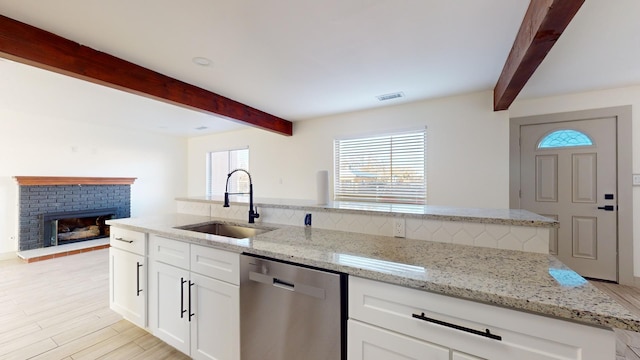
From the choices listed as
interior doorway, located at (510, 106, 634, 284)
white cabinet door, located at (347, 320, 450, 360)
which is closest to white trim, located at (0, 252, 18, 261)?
white cabinet door, located at (347, 320, 450, 360)

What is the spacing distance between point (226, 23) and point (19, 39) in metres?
1.47

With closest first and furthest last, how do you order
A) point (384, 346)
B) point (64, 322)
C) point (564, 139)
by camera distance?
1. point (384, 346)
2. point (64, 322)
3. point (564, 139)

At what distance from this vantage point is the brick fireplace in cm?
410

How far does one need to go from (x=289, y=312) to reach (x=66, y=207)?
5.47 meters

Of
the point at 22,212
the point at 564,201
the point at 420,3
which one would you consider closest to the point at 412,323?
the point at 420,3

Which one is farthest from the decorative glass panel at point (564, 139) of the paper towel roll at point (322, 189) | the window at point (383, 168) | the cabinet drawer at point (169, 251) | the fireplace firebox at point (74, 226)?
the fireplace firebox at point (74, 226)

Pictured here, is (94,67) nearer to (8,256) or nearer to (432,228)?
(432,228)

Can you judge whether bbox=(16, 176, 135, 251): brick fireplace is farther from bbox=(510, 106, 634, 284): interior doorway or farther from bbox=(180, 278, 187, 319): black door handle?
bbox=(510, 106, 634, 284): interior doorway

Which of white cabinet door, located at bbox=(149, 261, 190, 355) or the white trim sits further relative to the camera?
the white trim

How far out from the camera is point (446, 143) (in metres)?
3.50

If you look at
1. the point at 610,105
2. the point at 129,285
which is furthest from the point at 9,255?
the point at 610,105

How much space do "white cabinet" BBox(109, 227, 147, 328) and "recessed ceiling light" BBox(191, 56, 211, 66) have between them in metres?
1.63

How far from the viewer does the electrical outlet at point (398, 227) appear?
1.57m

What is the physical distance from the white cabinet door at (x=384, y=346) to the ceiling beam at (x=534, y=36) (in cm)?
174
